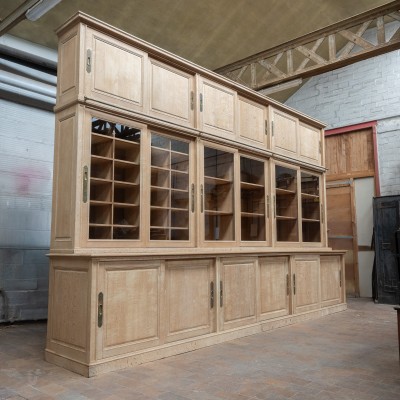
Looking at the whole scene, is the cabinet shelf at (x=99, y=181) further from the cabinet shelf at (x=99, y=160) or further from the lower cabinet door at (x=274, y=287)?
the lower cabinet door at (x=274, y=287)

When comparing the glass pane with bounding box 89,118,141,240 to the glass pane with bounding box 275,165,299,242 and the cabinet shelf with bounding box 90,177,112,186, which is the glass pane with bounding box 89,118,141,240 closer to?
the cabinet shelf with bounding box 90,177,112,186

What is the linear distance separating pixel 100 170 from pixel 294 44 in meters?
4.02

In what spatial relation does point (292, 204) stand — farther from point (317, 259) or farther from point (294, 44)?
point (294, 44)

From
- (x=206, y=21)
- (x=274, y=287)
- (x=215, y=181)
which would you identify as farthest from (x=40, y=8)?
(x=274, y=287)

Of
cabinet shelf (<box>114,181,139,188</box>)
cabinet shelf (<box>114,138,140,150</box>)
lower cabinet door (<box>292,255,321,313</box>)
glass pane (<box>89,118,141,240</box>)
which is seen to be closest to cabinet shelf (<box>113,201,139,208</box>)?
glass pane (<box>89,118,141,240</box>)

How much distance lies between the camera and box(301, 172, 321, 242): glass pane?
5.88 metres

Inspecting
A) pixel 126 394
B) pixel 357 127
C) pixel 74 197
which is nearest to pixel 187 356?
pixel 126 394

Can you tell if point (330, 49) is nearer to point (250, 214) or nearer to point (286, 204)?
point (286, 204)

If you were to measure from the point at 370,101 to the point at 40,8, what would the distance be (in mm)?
6013

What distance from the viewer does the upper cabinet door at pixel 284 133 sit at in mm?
5457

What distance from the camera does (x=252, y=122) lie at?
5129mm

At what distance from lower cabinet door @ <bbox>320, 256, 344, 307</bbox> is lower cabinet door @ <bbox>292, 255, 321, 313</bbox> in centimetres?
20

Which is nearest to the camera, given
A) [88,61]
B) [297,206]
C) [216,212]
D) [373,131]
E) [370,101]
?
[88,61]

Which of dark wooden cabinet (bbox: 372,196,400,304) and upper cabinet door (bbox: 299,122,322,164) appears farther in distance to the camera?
dark wooden cabinet (bbox: 372,196,400,304)
